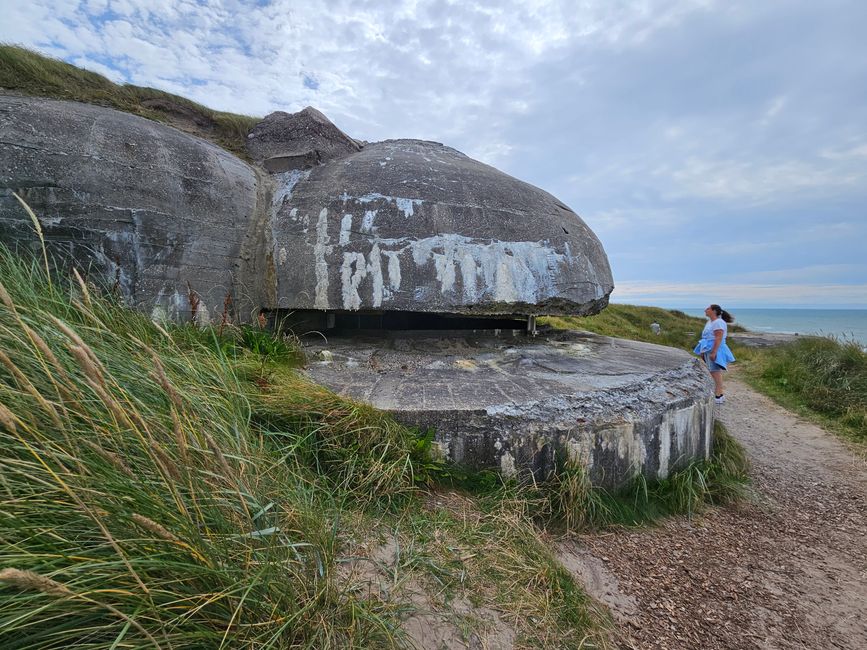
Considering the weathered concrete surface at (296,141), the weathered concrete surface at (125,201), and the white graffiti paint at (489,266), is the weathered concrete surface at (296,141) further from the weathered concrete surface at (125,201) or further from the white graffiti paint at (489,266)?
the white graffiti paint at (489,266)

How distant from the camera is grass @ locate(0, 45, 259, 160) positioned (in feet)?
12.0

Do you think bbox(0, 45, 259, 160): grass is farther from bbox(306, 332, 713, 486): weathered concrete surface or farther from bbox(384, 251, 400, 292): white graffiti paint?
bbox(306, 332, 713, 486): weathered concrete surface

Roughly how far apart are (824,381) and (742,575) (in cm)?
675

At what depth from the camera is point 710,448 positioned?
3633 millimetres

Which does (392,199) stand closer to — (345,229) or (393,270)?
(345,229)

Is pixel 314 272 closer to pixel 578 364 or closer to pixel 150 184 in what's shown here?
pixel 150 184

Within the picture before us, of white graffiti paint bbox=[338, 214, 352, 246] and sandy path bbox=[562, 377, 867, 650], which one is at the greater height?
white graffiti paint bbox=[338, 214, 352, 246]

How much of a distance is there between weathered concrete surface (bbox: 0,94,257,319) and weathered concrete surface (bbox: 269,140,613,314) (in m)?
0.52

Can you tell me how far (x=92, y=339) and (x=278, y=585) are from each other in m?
1.27

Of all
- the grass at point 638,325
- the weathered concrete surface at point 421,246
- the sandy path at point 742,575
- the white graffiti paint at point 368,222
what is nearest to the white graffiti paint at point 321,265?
the weathered concrete surface at point 421,246

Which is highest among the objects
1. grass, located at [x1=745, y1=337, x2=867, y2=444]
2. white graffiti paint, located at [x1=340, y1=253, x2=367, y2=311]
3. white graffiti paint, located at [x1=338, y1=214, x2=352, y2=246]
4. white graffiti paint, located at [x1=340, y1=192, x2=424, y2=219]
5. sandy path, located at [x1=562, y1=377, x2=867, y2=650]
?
white graffiti paint, located at [x1=340, y1=192, x2=424, y2=219]

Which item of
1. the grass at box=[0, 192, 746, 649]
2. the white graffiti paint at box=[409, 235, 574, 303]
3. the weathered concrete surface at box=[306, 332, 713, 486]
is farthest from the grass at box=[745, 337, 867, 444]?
the white graffiti paint at box=[409, 235, 574, 303]

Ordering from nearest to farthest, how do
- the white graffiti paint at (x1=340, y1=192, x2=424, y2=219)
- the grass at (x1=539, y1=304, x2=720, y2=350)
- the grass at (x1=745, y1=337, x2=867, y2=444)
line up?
the white graffiti paint at (x1=340, y1=192, x2=424, y2=219)
the grass at (x1=745, y1=337, x2=867, y2=444)
the grass at (x1=539, y1=304, x2=720, y2=350)

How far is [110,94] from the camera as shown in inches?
157
